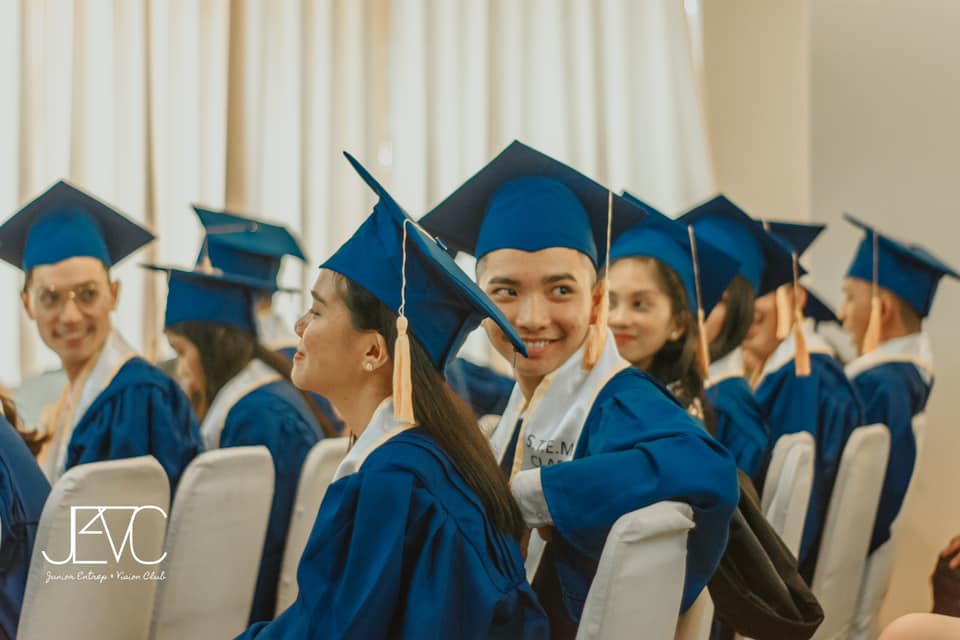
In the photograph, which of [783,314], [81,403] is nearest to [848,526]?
[783,314]

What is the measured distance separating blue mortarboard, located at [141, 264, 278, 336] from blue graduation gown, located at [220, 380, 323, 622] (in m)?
0.26

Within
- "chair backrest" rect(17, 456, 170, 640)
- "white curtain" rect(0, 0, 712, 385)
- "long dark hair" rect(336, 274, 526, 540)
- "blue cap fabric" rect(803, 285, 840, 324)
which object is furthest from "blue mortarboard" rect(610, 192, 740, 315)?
"white curtain" rect(0, 0, 712, 385)

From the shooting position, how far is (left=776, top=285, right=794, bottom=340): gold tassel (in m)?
3.42

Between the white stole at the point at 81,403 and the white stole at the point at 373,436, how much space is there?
4.53ft

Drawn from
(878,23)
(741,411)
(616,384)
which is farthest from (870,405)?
(616,384)

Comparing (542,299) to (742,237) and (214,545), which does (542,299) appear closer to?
(214,545)

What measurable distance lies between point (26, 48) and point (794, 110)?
118 inches

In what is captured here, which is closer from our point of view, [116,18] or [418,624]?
[418,624]

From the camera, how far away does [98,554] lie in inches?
76.5

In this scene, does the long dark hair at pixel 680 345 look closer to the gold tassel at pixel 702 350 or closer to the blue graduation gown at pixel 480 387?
the gold tassel at pixel 702 350

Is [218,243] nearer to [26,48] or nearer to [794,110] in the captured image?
[26,48]

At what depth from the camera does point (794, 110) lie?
4.76 meters

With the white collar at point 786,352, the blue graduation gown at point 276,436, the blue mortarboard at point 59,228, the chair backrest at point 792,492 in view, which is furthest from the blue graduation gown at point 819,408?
the blue mortarboard at point 59,228

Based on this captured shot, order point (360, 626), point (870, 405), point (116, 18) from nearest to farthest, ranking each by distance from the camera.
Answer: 1. point (360, 626)
2. point (870, 405)
3. point (116, 18)
